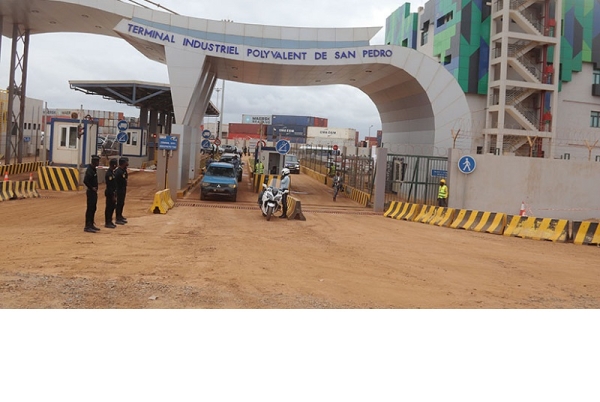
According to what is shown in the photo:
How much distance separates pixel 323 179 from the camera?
4272cm

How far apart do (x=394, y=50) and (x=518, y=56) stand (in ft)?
61.5

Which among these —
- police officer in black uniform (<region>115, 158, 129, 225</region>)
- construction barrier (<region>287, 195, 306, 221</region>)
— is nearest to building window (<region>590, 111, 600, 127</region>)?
construction barrier (<region>287, 195, 306, 221</region>)

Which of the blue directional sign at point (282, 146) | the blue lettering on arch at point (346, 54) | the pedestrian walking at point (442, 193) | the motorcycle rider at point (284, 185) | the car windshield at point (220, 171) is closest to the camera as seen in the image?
the motorcycle rider at point (284, 185)

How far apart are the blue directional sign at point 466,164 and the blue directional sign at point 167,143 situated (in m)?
12.1

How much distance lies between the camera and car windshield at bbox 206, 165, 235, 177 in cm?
2623

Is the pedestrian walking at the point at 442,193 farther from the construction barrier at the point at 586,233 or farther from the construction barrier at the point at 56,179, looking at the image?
the construction barrier at the point at 56,179

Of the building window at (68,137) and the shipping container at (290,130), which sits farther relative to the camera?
the shipping container at (290,130)

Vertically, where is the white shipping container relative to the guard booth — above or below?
above

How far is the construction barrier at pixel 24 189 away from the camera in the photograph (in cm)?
2181

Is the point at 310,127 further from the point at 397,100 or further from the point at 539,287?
the point at 539,287

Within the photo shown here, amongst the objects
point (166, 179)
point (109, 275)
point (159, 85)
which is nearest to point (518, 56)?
point (159, 85)

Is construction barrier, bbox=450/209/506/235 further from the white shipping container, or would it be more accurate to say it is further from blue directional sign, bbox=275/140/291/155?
the white shipping container

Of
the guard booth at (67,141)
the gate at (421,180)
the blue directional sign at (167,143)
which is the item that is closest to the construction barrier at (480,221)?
the gate at (421,180)

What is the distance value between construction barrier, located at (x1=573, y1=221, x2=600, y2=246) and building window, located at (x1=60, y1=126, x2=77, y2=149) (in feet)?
80.8
